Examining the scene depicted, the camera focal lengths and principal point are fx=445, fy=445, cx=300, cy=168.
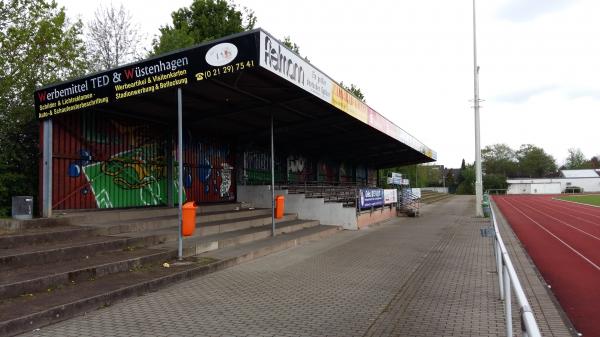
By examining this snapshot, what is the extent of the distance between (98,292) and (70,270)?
941mm

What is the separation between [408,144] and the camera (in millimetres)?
24891

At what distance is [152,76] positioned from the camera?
9516 mm

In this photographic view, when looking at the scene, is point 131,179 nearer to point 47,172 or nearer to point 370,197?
point 47,172

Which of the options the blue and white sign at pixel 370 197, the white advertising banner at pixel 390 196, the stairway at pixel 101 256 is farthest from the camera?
the white advertising banner at pixel 390 196

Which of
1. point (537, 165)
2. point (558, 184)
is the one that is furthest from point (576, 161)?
point (558, 184)

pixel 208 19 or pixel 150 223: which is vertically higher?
pixel 208 19

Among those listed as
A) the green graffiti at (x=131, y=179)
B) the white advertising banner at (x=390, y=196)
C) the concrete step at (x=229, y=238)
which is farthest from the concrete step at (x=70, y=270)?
the white advertising banner at (x=390, y=196)

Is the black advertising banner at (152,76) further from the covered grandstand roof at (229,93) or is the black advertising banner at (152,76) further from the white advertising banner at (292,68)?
the white advertising banner at (292,68)

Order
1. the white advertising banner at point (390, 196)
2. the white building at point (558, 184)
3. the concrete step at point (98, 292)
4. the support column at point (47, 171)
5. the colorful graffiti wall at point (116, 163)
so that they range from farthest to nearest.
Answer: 1. the white building at point (558, 184)
2. the white advertising banner at point (390, 196)
3. the colorful graffiti wall at point (116, 163)
4. the support column at point (47, 171)
5. the concrete step at point (98, 292)

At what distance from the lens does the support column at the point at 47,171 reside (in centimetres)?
1040

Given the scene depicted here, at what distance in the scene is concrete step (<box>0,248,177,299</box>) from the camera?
6020 mm

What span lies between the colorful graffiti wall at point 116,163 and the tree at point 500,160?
12198cm

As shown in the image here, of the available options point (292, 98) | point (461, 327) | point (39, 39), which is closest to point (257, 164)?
point (292, 98)

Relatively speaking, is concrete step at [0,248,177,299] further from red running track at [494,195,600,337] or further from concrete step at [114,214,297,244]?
red running track at [494,195,600,337]
